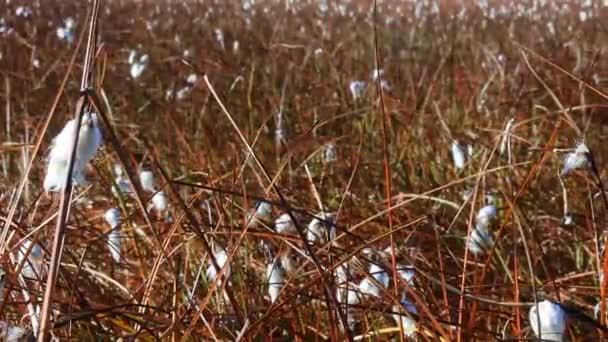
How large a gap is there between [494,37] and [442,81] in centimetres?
174

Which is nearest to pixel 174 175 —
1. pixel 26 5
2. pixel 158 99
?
pixel 158 99

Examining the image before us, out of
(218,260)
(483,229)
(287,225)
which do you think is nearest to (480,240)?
(483,229)

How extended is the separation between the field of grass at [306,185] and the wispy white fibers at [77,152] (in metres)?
0.02

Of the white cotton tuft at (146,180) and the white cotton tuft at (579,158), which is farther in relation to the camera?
the white cotton tuft at (146,180)

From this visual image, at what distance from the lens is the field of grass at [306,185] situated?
105 cm

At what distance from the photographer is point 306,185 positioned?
2070mm

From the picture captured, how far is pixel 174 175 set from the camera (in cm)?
235

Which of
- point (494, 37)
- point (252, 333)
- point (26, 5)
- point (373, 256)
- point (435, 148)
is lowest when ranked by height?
point (252, 333)

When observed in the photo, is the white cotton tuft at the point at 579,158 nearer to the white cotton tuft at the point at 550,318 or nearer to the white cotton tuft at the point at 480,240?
the white cotton tuft at the point at 550,318

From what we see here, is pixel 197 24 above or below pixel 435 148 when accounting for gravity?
above

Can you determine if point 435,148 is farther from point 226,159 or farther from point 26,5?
point 26,5

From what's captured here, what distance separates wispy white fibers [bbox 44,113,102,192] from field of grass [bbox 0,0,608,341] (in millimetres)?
15

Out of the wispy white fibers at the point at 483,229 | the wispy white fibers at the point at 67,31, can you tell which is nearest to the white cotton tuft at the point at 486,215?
the wispy white fibers at the point at 483,229

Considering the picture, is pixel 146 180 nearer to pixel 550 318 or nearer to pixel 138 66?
pixel 550 318
